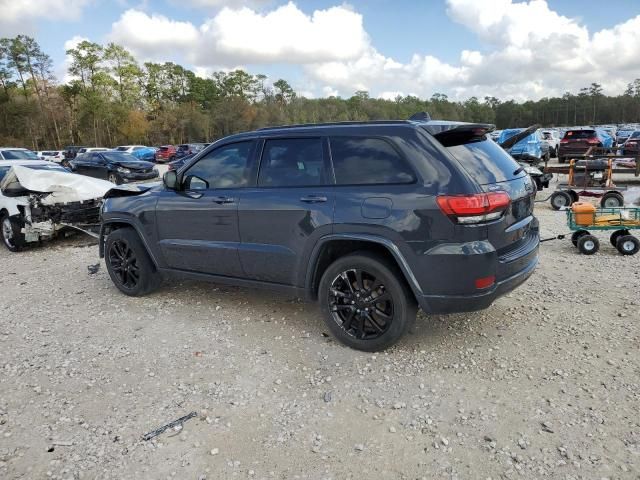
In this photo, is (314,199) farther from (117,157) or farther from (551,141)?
(551,141)

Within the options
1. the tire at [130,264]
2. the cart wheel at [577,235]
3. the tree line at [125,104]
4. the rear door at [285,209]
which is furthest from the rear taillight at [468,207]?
the tree line at [125,104]

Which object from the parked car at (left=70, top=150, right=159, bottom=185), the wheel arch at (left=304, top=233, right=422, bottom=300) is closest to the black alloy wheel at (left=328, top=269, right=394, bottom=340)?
the wheel arch at (left=304, top=233, right=422, bottom=300)

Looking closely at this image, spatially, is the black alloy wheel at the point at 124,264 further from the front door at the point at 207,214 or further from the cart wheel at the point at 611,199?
the cart wheel at the point at 611,199

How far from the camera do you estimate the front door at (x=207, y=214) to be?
4262mm

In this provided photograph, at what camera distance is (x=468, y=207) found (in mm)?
3170

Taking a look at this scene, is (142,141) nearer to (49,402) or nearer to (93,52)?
(93,52)

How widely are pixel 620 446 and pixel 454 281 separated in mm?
1302

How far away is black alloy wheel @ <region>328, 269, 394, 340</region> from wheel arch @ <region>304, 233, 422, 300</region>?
7.5 inches

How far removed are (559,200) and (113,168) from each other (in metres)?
16.0

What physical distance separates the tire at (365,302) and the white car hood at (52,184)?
5.86m

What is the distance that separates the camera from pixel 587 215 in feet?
21.5

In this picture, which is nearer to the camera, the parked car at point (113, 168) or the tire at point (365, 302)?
the tire at point (365, 302)

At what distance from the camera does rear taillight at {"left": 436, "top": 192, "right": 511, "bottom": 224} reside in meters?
3.17

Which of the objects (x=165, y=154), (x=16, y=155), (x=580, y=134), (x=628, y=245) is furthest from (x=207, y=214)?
(x=165, y=154)
